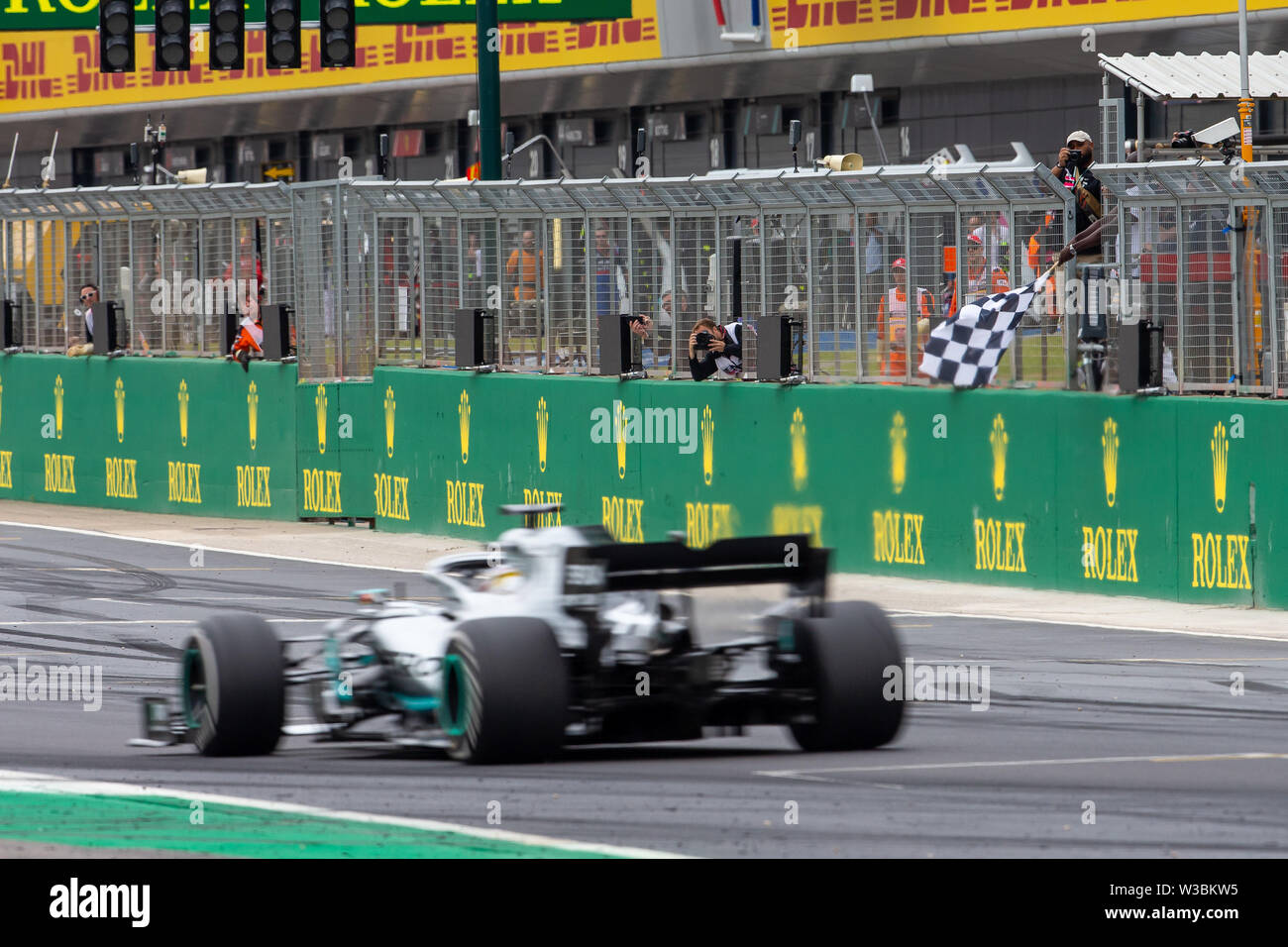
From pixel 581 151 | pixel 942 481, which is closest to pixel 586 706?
pixel 942 481

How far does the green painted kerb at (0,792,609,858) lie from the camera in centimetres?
831

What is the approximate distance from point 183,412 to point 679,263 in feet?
24.1

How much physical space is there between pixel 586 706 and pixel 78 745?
2.69 meters

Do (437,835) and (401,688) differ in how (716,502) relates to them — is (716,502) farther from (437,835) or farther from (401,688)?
(437,835)

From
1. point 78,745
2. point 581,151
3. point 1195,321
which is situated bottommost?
point 78,745

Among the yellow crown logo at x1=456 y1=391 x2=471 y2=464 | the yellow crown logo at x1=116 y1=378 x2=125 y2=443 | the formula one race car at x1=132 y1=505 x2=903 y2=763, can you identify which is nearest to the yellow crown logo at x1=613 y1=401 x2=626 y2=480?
the yellow crown logo at x1=456 y1=391 x2=471 y2=464

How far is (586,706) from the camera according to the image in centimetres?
1007

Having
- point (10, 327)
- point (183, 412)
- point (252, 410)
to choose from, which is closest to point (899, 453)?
point (252, 410)

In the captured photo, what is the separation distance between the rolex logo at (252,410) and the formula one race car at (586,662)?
14.5 m

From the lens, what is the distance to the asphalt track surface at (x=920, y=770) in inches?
338

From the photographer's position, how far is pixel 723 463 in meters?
20.5

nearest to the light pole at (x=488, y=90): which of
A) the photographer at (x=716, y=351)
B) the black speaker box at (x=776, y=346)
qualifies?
the photographer at (x=716, y=351)

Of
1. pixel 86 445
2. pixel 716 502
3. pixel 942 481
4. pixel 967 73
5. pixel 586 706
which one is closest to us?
pixel 586 706

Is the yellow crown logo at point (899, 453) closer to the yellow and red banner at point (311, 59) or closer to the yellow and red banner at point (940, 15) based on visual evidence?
the yellow and red banner at point (940, 15)
